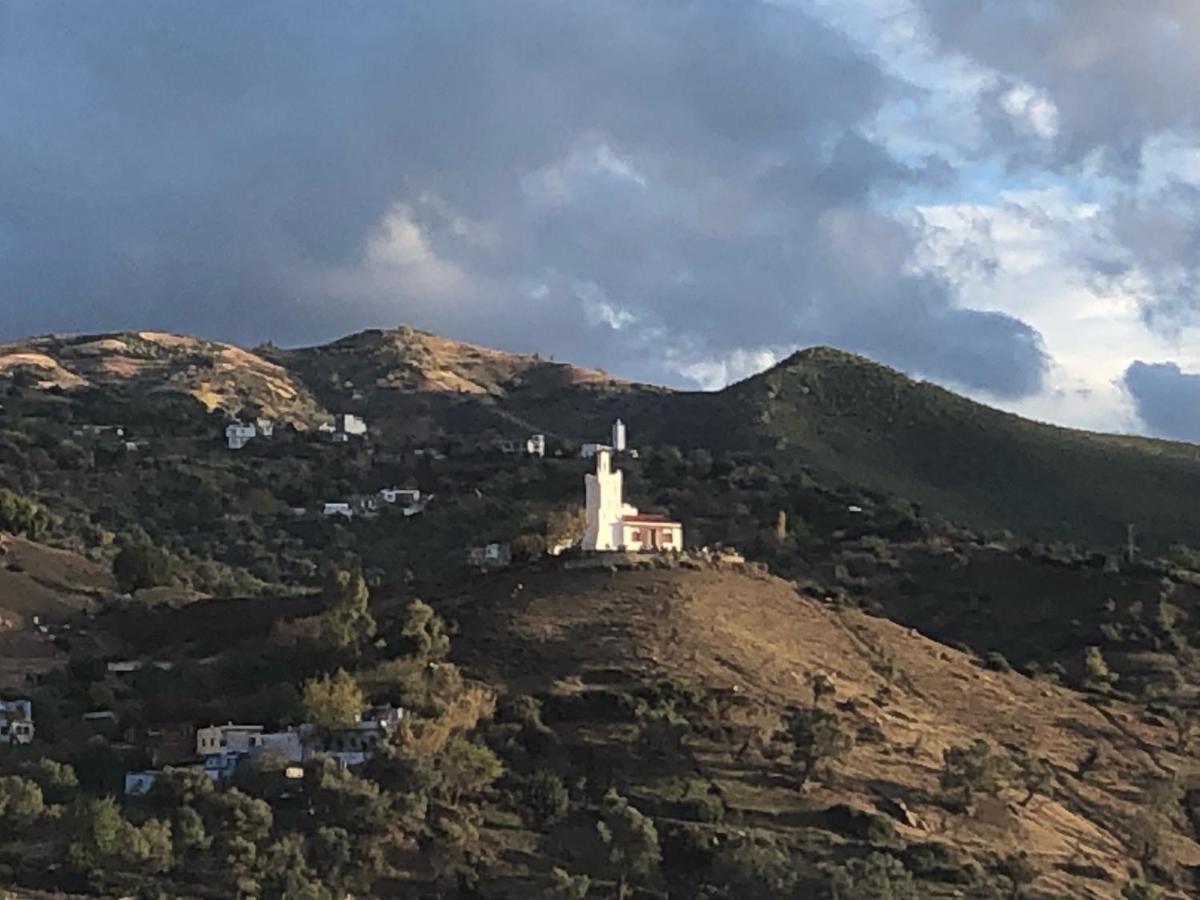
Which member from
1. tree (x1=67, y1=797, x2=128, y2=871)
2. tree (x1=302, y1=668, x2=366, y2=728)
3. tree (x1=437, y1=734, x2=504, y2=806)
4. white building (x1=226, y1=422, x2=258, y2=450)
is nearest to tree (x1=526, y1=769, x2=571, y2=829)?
tree (x1=437, y1=734, x2=504, y2=806)

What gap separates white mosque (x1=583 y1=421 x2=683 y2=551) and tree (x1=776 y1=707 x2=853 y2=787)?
1356 cm

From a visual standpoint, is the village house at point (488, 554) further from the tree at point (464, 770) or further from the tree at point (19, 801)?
the tree at point (19, 801)

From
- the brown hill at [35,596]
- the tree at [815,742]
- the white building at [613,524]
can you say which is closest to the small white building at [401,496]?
the brown hill at [35,596]

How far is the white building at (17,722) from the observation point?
44219 mm

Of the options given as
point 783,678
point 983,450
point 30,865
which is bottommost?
point 30,865

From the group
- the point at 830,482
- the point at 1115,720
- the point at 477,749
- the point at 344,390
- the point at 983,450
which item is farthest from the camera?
the point at 344,390

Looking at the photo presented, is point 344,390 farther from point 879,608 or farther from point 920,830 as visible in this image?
point 920,830

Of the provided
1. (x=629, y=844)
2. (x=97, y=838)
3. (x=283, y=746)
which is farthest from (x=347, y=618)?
(x=97, y=838)

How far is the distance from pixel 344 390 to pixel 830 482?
2271 inches

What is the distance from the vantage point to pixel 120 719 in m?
44.8

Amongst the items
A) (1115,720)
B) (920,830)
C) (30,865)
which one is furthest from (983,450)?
(30,865)

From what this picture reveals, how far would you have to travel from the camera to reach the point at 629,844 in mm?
35812

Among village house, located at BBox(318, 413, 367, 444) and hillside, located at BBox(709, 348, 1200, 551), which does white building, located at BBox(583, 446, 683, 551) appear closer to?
hillside, located at BBox(709, 348, 1200, 551)

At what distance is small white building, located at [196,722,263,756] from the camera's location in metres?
40.5
